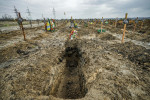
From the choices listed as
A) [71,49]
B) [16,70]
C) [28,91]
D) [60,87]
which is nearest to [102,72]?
[60,87]

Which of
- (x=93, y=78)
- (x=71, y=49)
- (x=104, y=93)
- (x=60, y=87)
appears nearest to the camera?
(x=104, y=93)

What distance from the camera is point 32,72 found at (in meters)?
3.59

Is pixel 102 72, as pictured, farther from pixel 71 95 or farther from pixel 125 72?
pixel 71 95

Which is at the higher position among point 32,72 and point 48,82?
point 32,72

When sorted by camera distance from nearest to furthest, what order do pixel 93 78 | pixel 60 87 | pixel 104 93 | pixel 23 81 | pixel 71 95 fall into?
pixel 104 93 < pixel 23 81 < pixel 93 78 < pixel 71 95 < pixel 60 87

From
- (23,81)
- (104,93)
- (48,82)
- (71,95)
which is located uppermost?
(23,81)

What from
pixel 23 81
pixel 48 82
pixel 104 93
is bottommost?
pixel 48 82

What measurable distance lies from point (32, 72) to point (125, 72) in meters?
4.59

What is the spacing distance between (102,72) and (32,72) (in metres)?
3.48

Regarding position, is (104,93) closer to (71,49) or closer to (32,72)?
Result: (32,72)

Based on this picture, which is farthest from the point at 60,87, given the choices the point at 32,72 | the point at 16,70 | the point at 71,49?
the point at 71,49

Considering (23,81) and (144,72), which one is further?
(144,72)

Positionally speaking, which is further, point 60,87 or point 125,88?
point 60,87

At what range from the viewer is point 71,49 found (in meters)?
8.02
